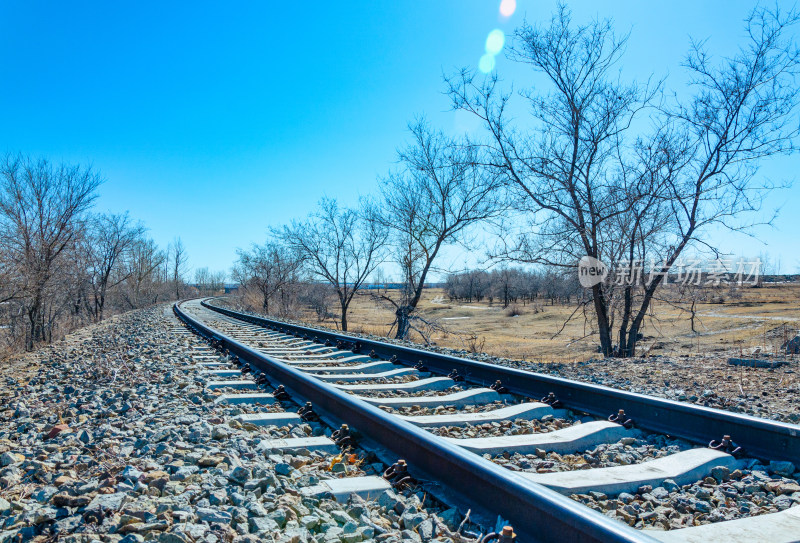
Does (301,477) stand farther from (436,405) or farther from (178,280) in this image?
(178,280)

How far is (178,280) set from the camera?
76.2 metres

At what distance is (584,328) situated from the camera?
13.4 meters

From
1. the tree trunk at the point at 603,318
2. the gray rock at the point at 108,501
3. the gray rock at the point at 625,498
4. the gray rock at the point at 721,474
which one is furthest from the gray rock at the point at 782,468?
the tree trunk at the point at 603,318

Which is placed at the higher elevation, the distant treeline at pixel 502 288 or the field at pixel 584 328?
the distant treeline at pixel 502 288

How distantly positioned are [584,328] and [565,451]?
11167 millimetres

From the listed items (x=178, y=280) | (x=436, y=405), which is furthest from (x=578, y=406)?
(x=178, y=280)

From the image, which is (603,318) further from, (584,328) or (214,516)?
(214,516)

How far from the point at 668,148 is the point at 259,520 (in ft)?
37.2

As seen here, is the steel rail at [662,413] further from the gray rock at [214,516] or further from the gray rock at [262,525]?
the gray rock at [214,516]

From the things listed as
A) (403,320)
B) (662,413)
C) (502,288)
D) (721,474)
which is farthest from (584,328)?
(502,288)

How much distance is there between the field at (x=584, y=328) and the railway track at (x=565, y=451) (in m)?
8.60

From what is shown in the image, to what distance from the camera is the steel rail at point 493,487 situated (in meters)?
1.68

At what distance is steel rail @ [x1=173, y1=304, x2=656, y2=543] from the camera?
66.0 inches

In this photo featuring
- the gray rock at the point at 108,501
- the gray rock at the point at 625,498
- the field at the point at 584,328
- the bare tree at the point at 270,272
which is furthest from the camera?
the bare tree at the point at 270,272
